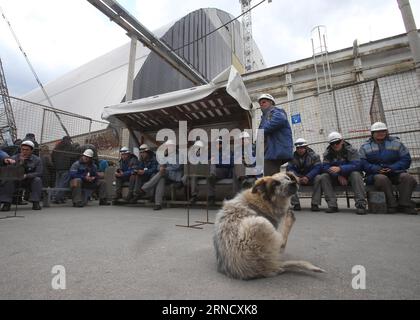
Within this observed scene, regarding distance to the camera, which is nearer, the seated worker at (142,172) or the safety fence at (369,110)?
the safety fence at (369,110)

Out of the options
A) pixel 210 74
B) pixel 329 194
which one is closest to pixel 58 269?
pixel 329 194

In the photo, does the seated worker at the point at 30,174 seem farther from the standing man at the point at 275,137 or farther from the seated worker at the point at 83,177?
the standing man at the point at 275,137

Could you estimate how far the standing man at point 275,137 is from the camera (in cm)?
459

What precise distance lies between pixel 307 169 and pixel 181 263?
14.9 ft

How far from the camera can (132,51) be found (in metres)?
9.32

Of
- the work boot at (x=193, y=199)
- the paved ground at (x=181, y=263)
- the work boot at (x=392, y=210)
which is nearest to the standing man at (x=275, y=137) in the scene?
the paved ground at (x=181, y=263)

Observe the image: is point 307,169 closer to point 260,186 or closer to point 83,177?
point 260,186

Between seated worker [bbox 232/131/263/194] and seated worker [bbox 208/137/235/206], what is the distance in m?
0.25

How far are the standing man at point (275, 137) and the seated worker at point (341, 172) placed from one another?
4.17ft

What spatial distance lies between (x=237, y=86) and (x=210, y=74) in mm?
16703

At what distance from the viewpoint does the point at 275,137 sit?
470 centimetres

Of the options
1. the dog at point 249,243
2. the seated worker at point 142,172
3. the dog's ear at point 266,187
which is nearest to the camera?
the dog at point 249,243
